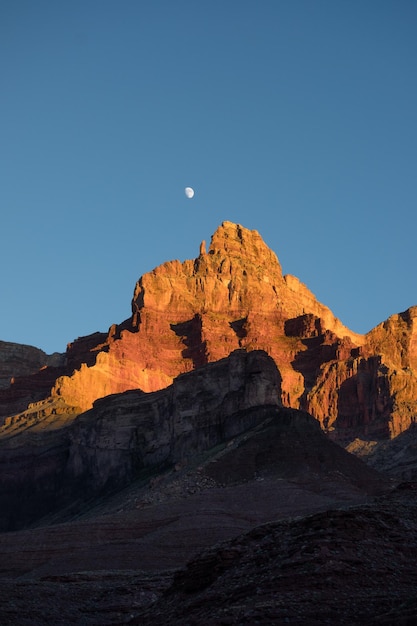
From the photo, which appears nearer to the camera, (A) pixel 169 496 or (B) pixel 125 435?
(A) pixel 169 496

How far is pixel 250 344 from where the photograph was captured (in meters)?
159

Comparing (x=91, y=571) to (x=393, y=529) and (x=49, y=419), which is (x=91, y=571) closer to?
(x=393, y=529)

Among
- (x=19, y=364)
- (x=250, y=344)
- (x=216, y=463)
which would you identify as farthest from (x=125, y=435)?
(x=19, y=364)

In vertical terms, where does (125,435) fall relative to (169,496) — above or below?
above

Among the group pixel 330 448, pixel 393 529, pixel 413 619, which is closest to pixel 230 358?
pixel 330 448

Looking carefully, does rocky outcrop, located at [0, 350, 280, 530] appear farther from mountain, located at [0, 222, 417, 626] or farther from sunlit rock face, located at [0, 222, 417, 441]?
sunlit rock face, located at [0, 222, 417, 441]

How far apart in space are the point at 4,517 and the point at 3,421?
2905cm

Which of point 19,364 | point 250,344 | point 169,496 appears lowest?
point 169,496

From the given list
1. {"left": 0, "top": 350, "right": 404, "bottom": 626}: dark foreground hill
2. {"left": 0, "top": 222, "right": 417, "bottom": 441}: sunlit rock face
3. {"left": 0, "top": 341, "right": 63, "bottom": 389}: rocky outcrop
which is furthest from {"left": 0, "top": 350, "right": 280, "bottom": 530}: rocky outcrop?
{"left": 0, "top": 341, "right": 63, "bottom": 389}: rocky outcrop

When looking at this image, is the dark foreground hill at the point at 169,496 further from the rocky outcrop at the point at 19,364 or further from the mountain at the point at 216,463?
the rocky outcrop at the point at 19,364

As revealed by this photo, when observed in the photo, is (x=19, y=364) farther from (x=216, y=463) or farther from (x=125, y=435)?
(x=216, y=463)

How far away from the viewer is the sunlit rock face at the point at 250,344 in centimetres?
14762

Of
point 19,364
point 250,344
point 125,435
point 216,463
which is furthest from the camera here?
point 19,364

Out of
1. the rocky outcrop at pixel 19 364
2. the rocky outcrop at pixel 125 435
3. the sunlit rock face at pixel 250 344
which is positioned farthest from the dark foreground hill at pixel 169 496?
the rocky outcrop at pixel 19 364
